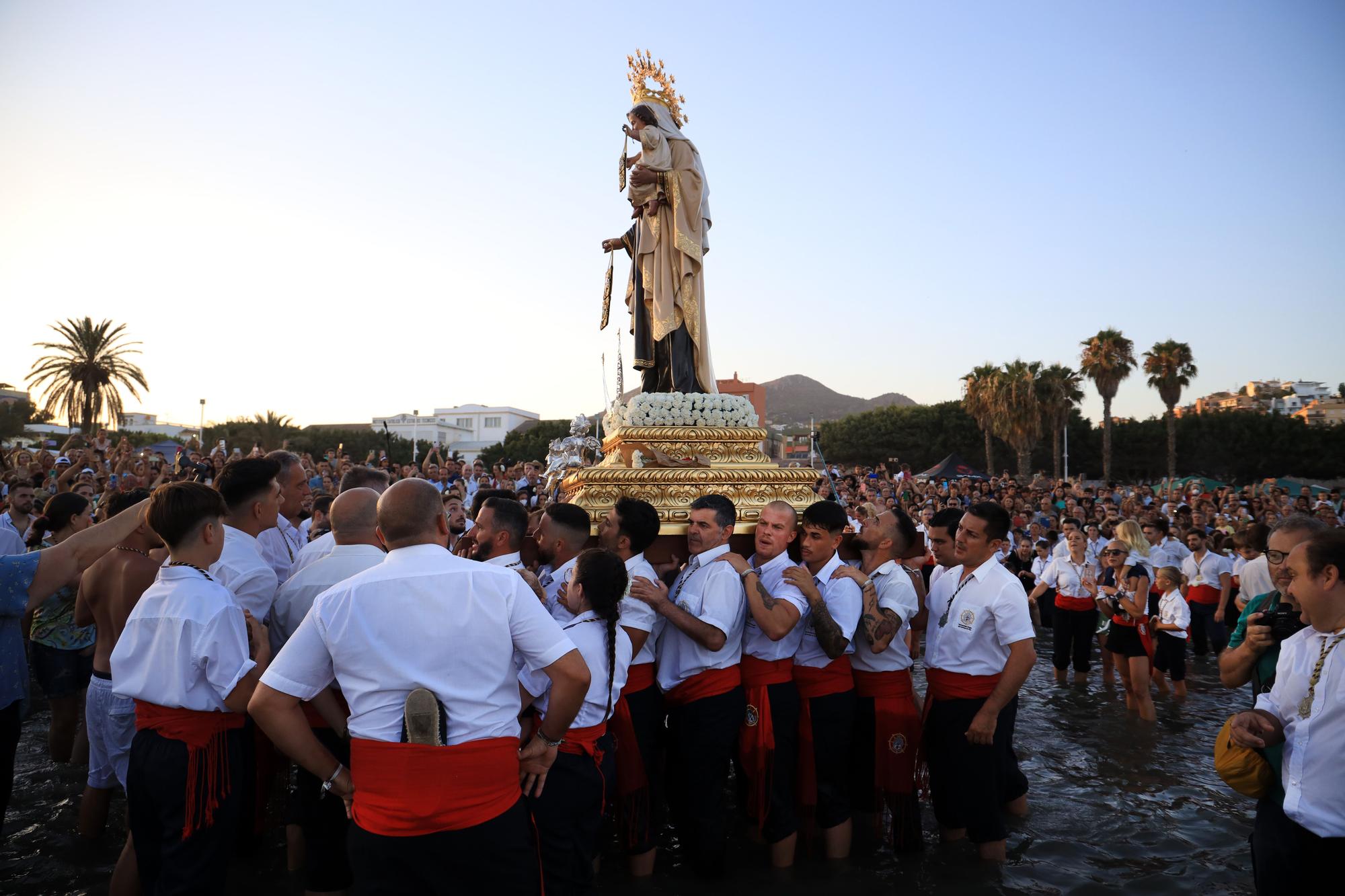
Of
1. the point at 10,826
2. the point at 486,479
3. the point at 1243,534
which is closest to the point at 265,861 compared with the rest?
the point at 10,826

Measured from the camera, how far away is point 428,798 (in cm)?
272

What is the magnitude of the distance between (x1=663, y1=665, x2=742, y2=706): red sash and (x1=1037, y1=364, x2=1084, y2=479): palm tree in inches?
1496

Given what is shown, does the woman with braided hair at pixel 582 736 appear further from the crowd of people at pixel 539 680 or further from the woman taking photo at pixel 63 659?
the woman taking photo at pixel 63 659

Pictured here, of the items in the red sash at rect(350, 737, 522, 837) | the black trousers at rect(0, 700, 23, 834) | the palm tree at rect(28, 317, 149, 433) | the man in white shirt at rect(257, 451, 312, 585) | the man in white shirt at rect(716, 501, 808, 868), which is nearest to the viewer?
the red sash at rect(350, 737, 522, 837)

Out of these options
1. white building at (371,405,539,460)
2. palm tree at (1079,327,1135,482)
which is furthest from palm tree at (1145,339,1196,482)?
white building at (371,405,539,460)

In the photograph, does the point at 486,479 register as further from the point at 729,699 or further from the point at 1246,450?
the point at 1246,450

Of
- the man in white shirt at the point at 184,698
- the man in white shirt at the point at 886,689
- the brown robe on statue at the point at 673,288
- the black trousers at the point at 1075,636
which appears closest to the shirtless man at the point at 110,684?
the man in white shirt at the point at 184,698

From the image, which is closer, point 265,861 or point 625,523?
point 625,523

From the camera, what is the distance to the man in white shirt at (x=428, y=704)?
273cm

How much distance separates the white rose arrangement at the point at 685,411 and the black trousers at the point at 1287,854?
4805mm

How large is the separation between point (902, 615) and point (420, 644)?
3.16m

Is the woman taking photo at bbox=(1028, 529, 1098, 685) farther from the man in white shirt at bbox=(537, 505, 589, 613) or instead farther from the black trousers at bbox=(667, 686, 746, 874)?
the man in white shirt at bbox=(537, 505, 589, 613)

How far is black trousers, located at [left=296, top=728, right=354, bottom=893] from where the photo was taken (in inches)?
161

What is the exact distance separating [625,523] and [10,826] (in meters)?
4.33
